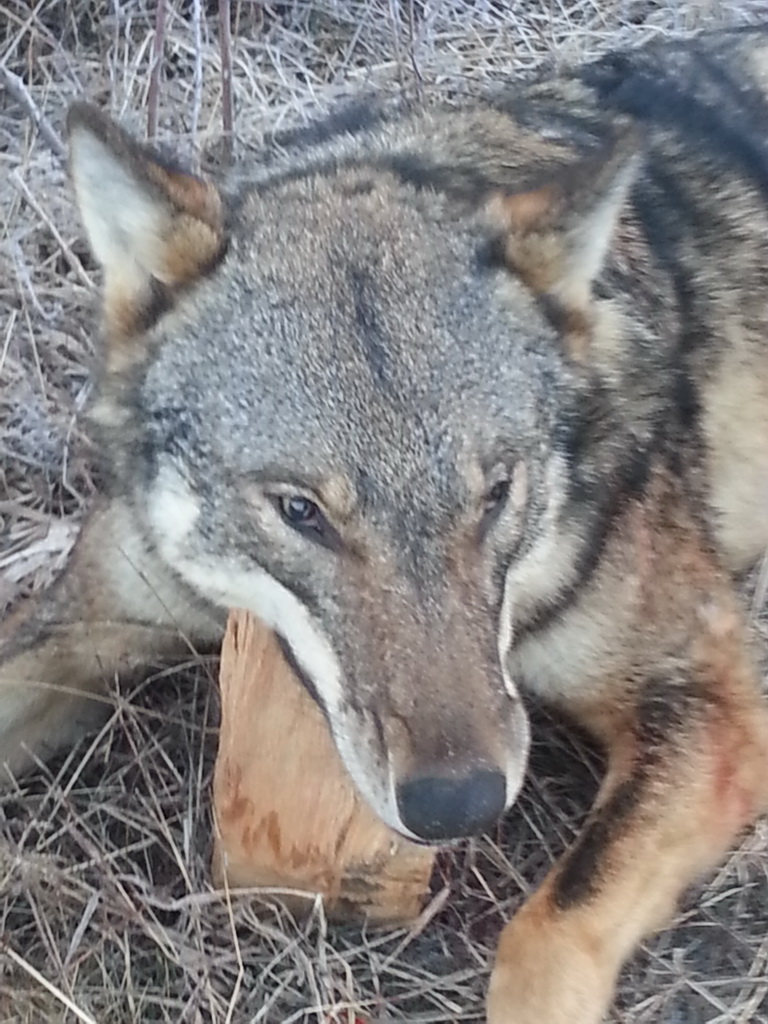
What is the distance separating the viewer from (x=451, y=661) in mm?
2078

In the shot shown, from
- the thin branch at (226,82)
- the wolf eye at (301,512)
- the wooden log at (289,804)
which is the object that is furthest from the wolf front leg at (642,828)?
the thin branch at (226,82)

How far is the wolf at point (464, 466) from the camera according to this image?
210 centimetres

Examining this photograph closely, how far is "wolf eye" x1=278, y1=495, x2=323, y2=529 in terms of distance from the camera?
7.00 feet

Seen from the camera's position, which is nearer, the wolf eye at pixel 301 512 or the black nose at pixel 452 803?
the black nose at pixel 452 803

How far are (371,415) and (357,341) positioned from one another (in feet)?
0.42

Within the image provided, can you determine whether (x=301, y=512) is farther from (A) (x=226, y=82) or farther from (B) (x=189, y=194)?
(A) (x=226, y=82)

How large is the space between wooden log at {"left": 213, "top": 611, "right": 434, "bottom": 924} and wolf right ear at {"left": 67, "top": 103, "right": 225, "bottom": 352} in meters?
0.59

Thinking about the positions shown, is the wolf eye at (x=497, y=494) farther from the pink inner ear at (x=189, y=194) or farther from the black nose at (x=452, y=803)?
the pink inner ear at (x=189, y=194)

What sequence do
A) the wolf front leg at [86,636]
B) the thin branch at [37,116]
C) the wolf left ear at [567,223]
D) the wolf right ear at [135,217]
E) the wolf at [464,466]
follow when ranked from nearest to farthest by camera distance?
the wolf at [464,466], the wolf right ear at [135,217], the wolf left ear at [567,223], the wolf front leg at [86,636], the thin branch at [37,116]

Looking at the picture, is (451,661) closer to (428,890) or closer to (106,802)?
(428,890)

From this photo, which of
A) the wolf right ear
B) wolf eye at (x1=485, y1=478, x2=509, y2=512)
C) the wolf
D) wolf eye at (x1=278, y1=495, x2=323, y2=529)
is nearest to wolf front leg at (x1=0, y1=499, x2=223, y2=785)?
the wolf

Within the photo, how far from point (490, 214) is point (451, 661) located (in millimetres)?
804

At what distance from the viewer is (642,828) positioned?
8.37ft

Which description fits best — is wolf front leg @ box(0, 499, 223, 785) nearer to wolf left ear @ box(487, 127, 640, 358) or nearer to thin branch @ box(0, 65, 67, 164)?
wolf left ear @ box(487, 127, 640, 358)
